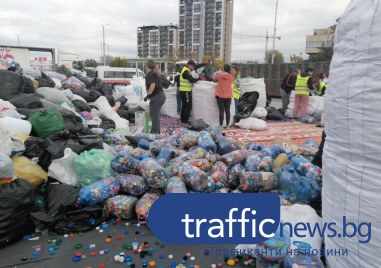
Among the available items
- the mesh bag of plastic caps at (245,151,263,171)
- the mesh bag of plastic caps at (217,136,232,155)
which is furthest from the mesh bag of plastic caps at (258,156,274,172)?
the mesh bag of plastic caps at (217,136,232,155)

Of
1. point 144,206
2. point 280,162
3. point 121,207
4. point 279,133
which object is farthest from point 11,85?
point 279,133

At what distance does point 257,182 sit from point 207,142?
95 cm

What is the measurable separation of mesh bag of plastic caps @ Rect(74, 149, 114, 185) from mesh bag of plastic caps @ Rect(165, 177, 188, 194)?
Answer: 0.72m

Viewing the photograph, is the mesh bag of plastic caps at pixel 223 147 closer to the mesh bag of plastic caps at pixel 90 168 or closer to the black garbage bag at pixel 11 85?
the mesh bag of plastic caps at pixel 90 168

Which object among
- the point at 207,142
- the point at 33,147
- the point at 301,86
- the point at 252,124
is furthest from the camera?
the point at 301,86

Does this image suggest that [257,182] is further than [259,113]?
No

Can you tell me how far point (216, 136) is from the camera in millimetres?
4242

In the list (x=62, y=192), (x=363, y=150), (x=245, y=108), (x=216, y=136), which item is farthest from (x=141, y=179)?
(x=245, y=108)

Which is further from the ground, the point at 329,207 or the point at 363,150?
the point at 363,150

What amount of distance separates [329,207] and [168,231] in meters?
1.18

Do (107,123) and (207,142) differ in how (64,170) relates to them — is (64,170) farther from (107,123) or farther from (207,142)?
(107,123)

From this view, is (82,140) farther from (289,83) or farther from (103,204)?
(289,83)

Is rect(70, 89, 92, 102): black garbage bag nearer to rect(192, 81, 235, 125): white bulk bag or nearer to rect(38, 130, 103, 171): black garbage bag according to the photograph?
rect(192, 81, 235, 125): white bulk bag

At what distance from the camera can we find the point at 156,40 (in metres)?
76.9
